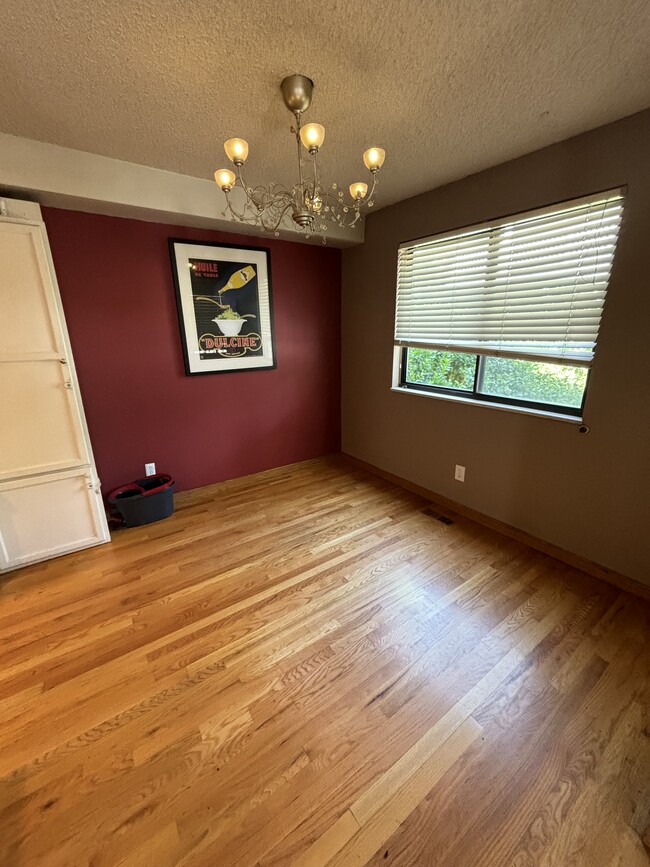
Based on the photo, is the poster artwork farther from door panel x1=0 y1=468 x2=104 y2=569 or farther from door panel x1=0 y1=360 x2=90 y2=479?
door panel x1=0 y1=468 x2=104 y2=569

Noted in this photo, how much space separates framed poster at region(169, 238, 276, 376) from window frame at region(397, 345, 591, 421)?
3.98 ft

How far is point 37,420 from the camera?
2010 millimetres

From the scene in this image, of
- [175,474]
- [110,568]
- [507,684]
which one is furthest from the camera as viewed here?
[175,474]

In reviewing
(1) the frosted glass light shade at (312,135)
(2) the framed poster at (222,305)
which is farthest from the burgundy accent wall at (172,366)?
(1) the frosted glass light shade at (312,135)

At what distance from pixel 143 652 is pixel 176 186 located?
2.67 m

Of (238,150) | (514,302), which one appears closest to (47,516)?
(238,150)

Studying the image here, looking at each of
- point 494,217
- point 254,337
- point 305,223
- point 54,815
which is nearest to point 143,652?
point 54,815

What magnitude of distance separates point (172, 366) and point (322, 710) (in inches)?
96.0

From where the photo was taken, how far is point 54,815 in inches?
40.3

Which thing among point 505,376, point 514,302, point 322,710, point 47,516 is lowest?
point 322,710

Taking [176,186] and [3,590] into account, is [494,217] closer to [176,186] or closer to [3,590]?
[176,186]

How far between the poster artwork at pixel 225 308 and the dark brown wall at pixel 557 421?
3.51 feet

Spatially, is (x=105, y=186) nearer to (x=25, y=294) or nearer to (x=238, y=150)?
(x=25, y=294)

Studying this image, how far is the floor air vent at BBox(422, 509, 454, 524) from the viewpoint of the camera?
2.57 metres
